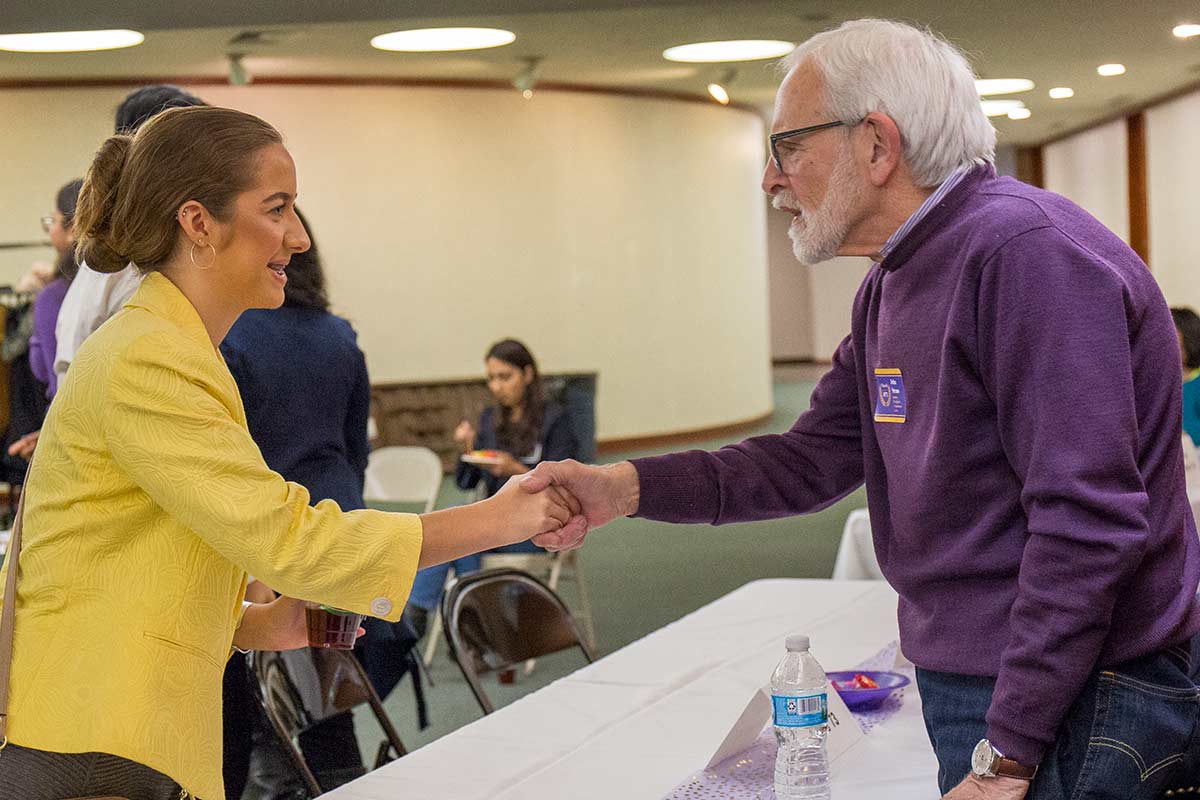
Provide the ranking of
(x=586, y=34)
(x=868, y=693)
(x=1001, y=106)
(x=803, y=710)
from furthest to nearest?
1. (x=1001, y=106)
2. (x=586, y=34)
3. (x=868, y=693)
4. (x=803, y=710)

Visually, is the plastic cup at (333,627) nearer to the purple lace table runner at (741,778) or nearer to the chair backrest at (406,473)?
the purple lace table runner at (741,778)

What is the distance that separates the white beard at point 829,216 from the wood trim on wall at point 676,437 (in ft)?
33.7

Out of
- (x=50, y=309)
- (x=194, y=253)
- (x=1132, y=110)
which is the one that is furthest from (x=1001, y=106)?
(x=194, y=253)

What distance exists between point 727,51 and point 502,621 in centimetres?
828

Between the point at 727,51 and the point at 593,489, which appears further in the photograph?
the point at 727,51

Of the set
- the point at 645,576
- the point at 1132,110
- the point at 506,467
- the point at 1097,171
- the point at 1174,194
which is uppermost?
the point at 1132,110

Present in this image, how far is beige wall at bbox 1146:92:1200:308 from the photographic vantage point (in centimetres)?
1374

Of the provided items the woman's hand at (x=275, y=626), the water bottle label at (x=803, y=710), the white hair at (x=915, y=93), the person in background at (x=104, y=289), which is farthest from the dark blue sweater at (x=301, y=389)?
the white hair at (x=915, y=93)

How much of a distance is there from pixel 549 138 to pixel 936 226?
10.7m

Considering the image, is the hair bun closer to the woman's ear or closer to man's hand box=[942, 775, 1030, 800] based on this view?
the woman's ear

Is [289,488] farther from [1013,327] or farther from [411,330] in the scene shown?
[411,330]

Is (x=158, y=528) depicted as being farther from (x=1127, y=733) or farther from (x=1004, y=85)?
(x=1004, y=85)

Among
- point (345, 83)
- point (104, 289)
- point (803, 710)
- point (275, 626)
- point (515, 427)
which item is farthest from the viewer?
point (345, 83)

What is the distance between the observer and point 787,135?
6.06 ft
